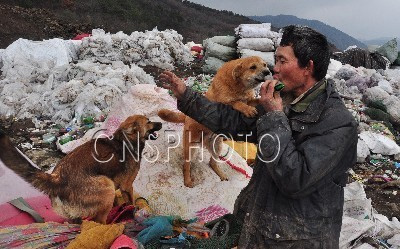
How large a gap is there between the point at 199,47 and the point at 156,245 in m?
11.9

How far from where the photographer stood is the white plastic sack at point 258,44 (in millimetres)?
10531

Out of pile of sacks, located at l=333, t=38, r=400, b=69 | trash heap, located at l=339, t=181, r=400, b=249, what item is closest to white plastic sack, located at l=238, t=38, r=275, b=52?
pile of sacks, located at l=333, t=38, r=400, b=69

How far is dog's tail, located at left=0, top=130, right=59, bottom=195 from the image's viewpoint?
255 centimetres

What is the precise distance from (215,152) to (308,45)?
2.40 m

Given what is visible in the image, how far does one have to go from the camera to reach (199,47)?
45.6 ft

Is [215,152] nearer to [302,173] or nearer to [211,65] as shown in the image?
[302,173]

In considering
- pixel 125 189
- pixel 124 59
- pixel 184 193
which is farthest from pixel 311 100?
pixel 124 59

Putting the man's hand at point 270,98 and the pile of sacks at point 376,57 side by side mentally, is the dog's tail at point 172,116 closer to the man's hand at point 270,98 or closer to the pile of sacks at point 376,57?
the man's hand at point 270,98

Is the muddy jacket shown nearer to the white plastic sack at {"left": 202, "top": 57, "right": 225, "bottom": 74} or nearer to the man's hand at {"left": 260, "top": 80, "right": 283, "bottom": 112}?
the man's hand at {"left": 260, "top": 80, "right": 283, "bottom": 112}

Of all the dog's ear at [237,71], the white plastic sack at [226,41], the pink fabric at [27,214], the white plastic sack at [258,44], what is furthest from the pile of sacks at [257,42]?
the pink fabric at [27,214]

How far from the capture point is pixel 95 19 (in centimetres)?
2294

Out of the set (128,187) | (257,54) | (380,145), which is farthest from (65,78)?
(380,145)

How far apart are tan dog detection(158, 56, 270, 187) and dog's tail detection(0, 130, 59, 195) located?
1.19 m

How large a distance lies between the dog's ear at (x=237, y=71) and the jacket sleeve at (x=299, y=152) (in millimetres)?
2024
